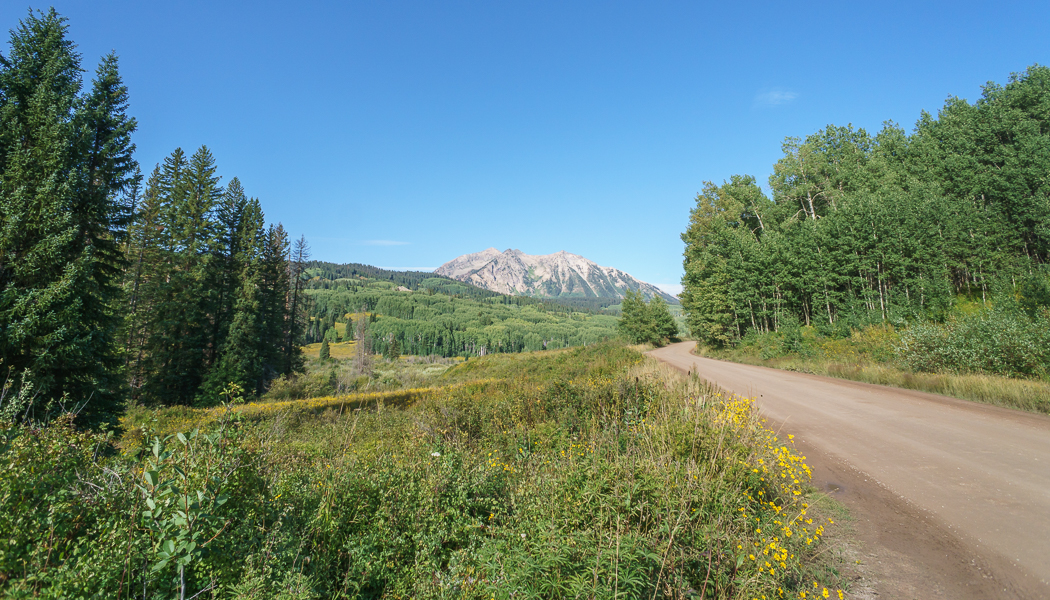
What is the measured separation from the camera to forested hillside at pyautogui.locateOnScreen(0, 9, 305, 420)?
11817 millimetres

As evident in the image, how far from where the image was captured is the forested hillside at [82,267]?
465 inches

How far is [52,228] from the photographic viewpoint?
12.8 m

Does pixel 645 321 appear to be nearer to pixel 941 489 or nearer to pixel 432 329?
pixel 941 489

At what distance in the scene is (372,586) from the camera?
10.5 feet

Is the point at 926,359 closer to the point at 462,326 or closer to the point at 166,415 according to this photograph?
the point at 166,415

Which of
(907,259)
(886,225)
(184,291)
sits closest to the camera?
(907,259)

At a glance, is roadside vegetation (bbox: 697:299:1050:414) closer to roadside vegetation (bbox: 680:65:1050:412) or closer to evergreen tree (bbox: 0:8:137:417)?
roadside vegetation (bbox: 680:65:1050:412)

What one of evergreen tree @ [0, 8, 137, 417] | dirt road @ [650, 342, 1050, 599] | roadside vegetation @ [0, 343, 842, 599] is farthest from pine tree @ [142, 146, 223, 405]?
dirt road @ [650, 342, 1050, 599]

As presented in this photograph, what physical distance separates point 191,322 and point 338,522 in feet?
105

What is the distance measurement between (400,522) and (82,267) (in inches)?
665

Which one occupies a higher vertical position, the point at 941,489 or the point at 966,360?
the point at 966,360

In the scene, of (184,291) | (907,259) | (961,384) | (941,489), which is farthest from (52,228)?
(907,259)

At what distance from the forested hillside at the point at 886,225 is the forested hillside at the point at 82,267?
3459 cm

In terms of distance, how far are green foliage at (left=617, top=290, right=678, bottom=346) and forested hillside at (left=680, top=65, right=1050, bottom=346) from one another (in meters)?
14.5
